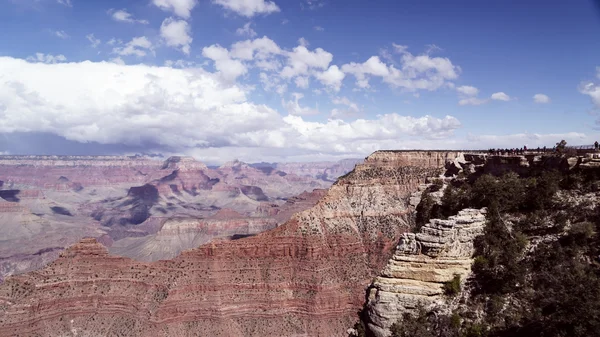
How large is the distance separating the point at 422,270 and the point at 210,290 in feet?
168

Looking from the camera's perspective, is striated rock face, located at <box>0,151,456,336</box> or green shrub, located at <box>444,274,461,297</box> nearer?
green shrub, located at <box>444,274,461,297</box>

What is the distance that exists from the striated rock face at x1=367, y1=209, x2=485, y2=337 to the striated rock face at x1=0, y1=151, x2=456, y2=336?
44.6 metres

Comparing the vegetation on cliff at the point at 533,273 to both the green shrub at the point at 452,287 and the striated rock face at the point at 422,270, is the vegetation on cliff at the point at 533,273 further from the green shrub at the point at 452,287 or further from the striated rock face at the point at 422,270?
the striated rock face at the point at 422,270

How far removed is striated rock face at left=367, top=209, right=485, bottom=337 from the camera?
2383 centimetres

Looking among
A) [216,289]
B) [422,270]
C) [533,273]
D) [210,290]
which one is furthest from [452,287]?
[210,290]

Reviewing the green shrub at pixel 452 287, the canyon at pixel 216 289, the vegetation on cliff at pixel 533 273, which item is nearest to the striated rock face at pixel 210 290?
the canyon at pixel 216 289

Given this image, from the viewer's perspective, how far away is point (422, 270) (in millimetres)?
24172

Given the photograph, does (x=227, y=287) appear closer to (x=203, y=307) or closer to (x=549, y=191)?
(x=203, y=307)

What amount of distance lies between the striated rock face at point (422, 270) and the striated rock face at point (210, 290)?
4462cm

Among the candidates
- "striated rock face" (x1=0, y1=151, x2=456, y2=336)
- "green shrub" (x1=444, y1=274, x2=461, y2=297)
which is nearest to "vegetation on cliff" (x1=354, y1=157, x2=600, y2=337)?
"green shrub" (x1=444, y1=274, x2=461, y2=297)

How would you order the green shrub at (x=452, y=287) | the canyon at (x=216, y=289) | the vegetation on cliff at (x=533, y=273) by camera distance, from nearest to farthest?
the vegetation on cliff at (x=533, y=273)
the green shrub at (x=452, y=287)
the canyon at (x=216, y=289)

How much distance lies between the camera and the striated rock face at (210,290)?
63691 mm

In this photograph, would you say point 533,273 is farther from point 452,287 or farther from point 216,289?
point 216,289

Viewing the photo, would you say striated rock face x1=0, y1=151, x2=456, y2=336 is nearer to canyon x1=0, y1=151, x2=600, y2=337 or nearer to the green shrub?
canyon x1=0, y1=151, x2=600, y2=337
